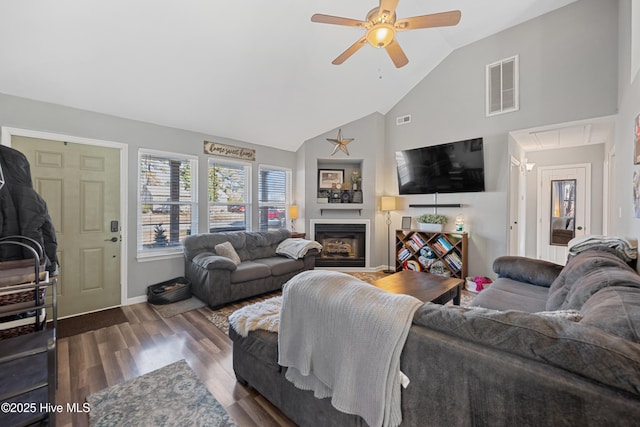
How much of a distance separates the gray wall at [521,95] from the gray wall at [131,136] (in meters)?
3.55

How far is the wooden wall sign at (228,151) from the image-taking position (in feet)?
13.5

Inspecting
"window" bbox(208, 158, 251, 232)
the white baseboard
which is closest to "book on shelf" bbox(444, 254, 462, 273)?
"window" bbox(208, 158, 251, 232)

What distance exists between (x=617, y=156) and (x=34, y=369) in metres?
5.44

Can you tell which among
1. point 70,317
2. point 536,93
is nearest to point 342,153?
point 536,93

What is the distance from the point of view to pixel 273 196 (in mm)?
5203

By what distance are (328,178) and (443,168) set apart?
7.23 ft

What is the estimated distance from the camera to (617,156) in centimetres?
287

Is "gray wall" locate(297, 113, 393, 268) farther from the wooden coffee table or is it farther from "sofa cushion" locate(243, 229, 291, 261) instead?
the wooden coffee table

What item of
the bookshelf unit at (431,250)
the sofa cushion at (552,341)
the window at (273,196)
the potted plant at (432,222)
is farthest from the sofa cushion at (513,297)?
the window at (273,196)

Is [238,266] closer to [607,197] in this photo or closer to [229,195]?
[229,195]

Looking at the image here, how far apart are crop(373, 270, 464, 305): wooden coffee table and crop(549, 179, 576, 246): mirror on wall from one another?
12.9 ft

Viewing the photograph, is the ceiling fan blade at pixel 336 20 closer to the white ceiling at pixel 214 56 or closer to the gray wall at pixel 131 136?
the white ceiling at pixel 214 56

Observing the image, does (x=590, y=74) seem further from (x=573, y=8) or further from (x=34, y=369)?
(x=34, y=369)

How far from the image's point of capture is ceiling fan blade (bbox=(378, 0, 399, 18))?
1924 mm
